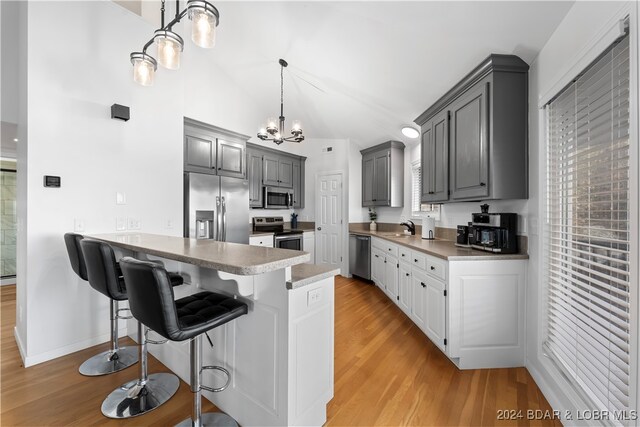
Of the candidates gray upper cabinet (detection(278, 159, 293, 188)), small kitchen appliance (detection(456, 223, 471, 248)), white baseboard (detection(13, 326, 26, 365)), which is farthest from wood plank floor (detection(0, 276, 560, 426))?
gray upper cabinet (detection(278, 159, 293, 188))

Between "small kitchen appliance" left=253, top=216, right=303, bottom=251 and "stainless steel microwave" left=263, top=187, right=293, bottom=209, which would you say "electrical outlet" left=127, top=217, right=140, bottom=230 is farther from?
"stainless steel microwave" left=263, top=187, right=293, bottom=209

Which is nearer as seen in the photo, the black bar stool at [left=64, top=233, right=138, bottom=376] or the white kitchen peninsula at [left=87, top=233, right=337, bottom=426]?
the white kitchen peninsula at [left=87, top=233, right=337, bottom=426]

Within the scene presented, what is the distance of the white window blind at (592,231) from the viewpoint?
49.0 inches

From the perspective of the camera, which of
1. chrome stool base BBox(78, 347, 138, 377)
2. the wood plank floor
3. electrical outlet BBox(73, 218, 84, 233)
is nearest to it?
the wood plank floor

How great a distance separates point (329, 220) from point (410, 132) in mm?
2243

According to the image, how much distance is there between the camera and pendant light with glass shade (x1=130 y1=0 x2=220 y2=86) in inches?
58.8

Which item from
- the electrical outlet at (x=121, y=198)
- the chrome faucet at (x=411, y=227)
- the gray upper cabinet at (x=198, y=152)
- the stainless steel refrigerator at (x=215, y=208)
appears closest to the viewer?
the electrical outlet at (x=121, y=198)

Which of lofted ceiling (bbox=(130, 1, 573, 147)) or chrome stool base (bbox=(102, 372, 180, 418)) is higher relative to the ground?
lofted ceiling (bbox=(130, 1, 573, 147))

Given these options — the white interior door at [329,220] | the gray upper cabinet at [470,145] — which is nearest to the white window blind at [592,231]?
the gray upper cabinet at [470,145]

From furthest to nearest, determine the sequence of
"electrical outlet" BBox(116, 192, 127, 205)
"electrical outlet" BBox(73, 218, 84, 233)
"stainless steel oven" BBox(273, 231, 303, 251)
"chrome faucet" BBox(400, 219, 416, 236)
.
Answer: "stainless steel oven" BBox(273, 231, 303, 251) < "chrome faucet" BBox(400, 219, 416, 236) < "electrical outlet" BBox(116, 192, 127, 205) < "electrical outlet" BBox(73, 218, 84, 233)

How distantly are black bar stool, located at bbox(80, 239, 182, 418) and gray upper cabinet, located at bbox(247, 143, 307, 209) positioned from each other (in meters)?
Result: 3.07

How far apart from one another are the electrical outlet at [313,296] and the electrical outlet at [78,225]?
2.36 m

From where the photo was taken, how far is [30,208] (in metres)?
2.19

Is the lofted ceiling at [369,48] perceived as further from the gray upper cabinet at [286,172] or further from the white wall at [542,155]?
the gray upper cabinet at [286,172]
